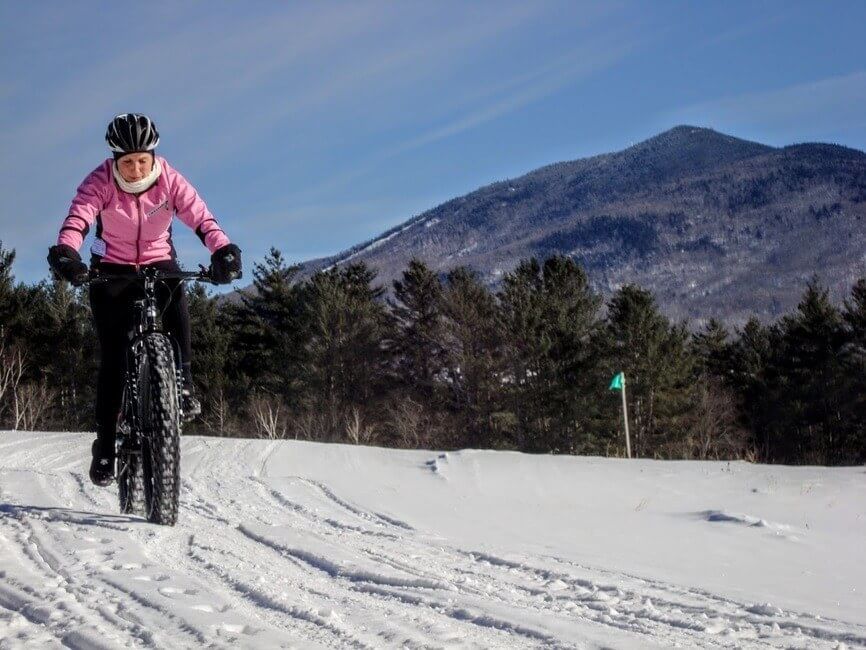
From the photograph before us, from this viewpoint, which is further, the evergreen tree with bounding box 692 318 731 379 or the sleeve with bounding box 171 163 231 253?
the evergreen tree with bounding box 692 318 731 379

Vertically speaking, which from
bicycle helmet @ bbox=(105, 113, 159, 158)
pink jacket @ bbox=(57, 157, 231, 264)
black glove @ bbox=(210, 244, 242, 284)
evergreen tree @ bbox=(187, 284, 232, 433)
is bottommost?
black glove @ bbox=(210, 244, 242, 284)

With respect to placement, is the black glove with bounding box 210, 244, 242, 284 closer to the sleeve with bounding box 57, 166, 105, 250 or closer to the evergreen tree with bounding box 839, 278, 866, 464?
the sleeve with bounding box 57, 166, 105, 250

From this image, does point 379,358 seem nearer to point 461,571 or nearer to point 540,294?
point 540,294

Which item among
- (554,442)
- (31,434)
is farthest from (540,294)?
(31,434)

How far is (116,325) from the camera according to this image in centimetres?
496

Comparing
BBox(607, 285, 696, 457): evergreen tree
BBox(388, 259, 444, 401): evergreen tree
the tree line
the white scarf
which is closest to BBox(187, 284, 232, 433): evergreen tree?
the tree line

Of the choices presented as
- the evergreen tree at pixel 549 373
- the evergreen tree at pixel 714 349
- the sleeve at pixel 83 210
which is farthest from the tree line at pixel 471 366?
the sleeve at pixel 83 210

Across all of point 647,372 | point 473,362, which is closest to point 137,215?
point 473,362

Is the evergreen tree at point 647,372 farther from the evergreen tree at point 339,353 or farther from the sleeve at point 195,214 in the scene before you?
the sleeve at point 195,214

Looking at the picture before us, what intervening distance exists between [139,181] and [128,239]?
314 millimetres

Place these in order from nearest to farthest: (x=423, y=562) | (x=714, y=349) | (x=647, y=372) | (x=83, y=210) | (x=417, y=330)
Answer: (x=423, y=562)
(x=83, y=210)
(x=647, y=372)
(x=417, y=330)
(x=714, y=349)

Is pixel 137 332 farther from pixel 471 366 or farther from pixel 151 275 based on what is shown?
pixel 471 366

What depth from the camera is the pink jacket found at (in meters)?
4.86

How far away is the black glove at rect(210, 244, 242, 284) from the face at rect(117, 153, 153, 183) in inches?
21.3
